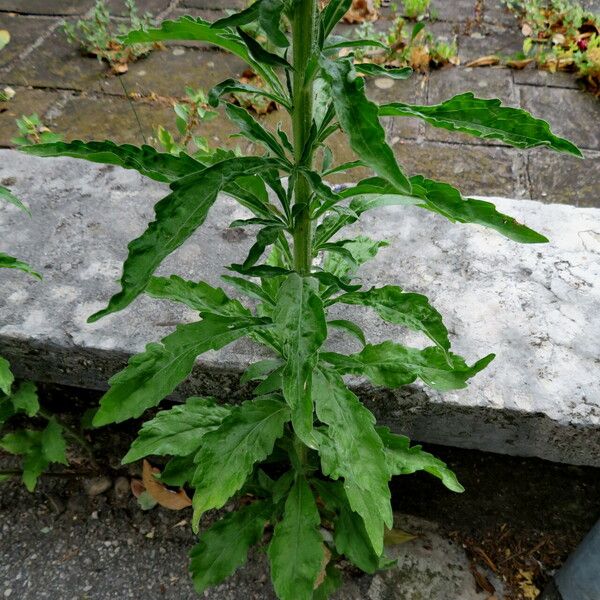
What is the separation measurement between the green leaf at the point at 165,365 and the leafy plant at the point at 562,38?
2.99m

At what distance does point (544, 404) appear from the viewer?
5.65 feet

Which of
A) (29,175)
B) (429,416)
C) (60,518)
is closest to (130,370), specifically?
(429,416)

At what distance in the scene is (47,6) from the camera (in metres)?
4.29

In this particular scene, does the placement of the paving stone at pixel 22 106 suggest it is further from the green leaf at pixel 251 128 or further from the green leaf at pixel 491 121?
the green leaf at pixel 491 121

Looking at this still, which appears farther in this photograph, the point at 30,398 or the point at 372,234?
the point at 372,234

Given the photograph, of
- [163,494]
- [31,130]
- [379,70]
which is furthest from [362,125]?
[31,130]

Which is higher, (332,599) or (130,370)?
(130,370)

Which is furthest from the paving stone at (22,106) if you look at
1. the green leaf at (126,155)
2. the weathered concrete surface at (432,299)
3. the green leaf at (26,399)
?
the green leaf at (126,155)

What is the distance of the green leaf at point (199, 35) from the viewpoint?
1.11 m

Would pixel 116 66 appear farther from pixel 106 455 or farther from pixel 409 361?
pixel 409 361

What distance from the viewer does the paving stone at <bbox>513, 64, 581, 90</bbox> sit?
137 inches

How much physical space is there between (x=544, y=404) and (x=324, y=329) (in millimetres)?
926

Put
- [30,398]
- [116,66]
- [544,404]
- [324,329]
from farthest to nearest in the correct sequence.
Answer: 1. [116,66]
2. [30,398]
3. [544,404]
4. [324,329]

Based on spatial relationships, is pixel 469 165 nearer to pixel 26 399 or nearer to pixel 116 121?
pixel 116 121
